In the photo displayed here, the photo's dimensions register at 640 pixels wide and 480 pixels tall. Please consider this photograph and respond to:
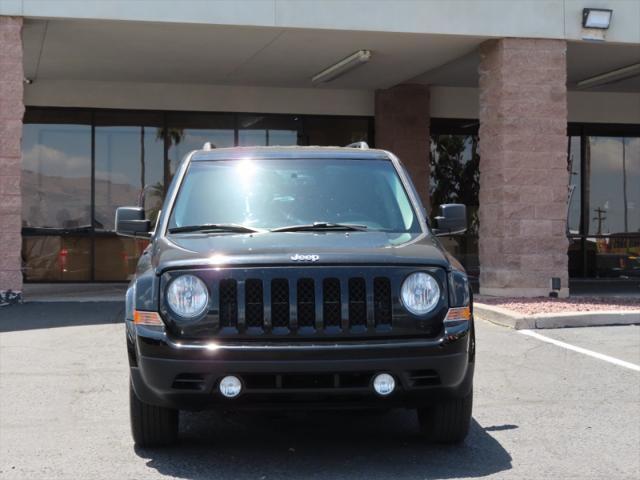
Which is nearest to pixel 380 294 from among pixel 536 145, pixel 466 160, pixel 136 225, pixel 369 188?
pixel 369 188

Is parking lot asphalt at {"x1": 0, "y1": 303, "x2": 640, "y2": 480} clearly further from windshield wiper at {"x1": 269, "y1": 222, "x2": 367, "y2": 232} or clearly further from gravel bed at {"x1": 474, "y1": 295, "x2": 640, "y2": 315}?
gravel bed at {"x1": 474, "y1": 295, "x2": 640, "y2": 315}

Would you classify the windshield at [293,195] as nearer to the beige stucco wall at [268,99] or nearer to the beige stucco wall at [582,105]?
the beige stucco wall at [268,99]

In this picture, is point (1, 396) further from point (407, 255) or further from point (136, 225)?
point (407, 255)

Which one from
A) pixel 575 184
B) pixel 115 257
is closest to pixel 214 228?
pixel 115 257

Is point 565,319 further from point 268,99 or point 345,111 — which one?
point 268,99

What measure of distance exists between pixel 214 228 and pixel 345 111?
43.6ft

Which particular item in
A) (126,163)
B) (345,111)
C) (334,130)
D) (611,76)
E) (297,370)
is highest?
(611,76)

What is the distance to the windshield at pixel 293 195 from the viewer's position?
213 inches

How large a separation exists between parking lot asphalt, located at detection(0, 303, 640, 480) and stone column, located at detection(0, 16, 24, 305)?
451 cm

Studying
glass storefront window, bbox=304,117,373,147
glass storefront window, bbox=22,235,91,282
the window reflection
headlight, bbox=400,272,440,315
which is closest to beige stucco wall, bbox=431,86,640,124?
glass storefront window, bbox=304,117,373,147

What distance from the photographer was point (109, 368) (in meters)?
7.79

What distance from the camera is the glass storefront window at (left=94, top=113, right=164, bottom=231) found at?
17.3 m

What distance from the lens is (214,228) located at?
5.24m

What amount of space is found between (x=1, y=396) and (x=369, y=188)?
3.31 metres
